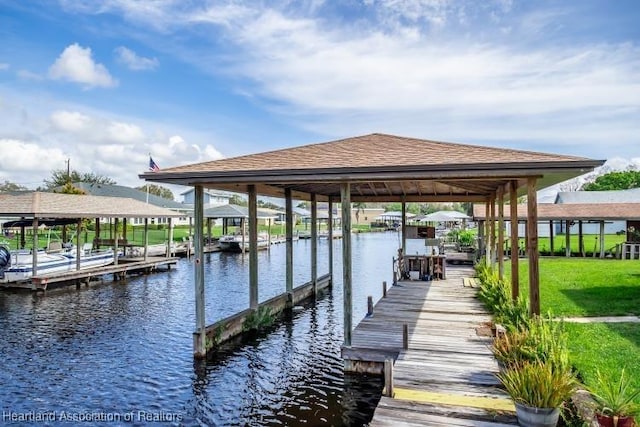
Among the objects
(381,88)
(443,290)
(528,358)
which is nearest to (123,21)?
(381,88)

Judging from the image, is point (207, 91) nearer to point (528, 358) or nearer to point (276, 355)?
point (276, 355)

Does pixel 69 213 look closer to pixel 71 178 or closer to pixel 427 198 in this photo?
pixel 427 198

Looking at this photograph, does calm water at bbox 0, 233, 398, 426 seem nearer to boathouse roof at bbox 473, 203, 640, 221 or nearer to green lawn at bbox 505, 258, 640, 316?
green lawn at bbox 505, 258, 640, 316

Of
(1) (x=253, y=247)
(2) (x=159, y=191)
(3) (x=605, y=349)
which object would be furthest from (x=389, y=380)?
(2) (x=159, y=191)

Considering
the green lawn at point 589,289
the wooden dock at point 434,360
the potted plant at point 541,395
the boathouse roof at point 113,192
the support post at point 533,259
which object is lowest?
the wooden dock at point 434,360

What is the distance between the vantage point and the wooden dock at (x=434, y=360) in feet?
18.8

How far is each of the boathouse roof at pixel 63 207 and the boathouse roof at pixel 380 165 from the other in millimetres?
11534

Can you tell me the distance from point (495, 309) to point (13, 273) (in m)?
18.5

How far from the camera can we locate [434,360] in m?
7.70

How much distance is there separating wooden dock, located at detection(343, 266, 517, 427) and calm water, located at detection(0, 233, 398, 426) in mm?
796

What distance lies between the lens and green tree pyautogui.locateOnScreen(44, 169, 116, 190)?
170 ft

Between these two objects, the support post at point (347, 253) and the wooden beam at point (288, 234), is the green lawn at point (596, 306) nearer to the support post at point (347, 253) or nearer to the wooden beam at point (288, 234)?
the support post at point (347, 253)

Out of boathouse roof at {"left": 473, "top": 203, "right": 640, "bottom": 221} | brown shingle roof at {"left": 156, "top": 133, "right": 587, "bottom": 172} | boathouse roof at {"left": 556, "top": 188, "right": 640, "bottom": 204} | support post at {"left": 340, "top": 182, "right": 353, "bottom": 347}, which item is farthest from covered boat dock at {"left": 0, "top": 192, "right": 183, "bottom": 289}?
boathouse roof at {"left": 556, "top": 188, "right": 640, "bottom": 204}

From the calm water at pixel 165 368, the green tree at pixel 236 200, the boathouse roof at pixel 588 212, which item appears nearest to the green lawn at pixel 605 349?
the calm water at pixel 165 368
